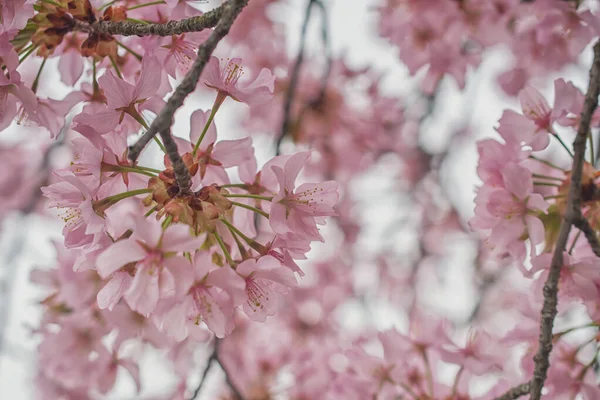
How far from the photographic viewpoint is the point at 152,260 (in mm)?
1060

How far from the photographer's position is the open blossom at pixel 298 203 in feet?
3.85

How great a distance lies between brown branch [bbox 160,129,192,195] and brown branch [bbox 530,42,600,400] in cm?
73

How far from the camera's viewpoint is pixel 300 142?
10.6ft

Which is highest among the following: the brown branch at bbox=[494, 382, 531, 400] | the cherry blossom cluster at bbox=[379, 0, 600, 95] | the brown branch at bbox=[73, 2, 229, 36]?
the cherry blossom cluster at bbox=[379, 0, 600, 95]

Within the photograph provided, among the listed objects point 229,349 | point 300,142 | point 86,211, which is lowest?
point 86,211

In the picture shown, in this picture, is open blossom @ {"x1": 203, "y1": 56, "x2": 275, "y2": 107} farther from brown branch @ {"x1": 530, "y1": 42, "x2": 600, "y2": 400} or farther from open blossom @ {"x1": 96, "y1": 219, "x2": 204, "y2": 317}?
brown branch @ {"x1": 530, "y1": 42, "x2": 600, "y2": 400}

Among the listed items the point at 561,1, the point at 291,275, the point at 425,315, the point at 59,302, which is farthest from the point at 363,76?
the point at 291,275

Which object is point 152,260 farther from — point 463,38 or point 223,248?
point 463,38

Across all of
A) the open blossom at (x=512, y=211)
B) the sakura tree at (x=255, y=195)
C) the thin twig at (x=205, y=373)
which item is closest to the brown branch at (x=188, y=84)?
the sakura tree at (x=255, y=195)

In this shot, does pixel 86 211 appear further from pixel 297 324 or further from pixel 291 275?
pixel 297 324

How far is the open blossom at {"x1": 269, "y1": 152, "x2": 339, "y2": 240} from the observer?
117 cm

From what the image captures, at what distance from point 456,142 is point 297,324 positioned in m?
2.12

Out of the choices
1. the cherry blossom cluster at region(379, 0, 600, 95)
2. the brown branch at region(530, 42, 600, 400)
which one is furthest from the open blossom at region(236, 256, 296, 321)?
the cherry blossom cluster at region(379, 0, 600, 95)

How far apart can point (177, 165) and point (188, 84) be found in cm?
15
